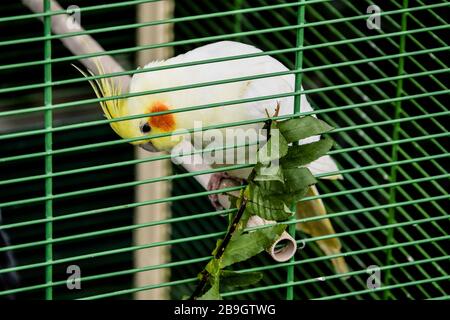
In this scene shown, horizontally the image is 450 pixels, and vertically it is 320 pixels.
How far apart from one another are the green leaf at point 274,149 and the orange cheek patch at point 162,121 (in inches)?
14.9

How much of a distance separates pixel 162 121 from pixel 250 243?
409mm

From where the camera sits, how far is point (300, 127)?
1216 millimetres

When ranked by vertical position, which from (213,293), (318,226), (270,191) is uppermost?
(318,226)

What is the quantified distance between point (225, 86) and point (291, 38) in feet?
2.75

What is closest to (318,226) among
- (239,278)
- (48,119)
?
(239,278)

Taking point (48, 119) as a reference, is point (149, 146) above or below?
above

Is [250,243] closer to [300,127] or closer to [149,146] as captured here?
[300,127]

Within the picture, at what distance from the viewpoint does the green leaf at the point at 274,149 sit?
47.2 inches

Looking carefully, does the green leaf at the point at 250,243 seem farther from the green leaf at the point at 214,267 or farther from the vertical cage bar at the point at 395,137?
the vertical cage bar at the point at 395,137

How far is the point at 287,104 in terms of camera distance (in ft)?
5.40

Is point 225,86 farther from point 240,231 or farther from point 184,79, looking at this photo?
point 240,231

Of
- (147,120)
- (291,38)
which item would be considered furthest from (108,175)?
(147,120)

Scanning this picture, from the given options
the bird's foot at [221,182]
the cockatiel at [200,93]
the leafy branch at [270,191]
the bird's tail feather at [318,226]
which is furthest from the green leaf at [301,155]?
Answer: the bird's tail feather at [318,226]
